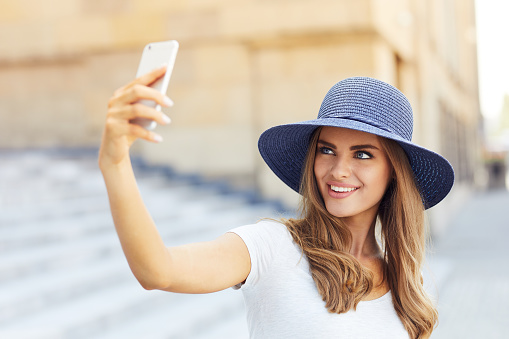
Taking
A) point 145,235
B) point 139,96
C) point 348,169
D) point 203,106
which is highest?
point 203,106

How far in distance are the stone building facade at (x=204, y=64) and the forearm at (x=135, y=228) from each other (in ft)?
27.7

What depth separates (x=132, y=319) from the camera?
5.09m

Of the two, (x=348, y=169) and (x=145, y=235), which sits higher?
(x=348, y=169)

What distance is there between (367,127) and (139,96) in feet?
2.84

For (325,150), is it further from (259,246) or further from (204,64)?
(204,64)

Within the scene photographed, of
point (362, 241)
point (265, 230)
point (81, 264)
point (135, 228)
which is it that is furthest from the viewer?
point (81, 264)

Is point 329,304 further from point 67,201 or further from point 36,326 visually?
point 67,201

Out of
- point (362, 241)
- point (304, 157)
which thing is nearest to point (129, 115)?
point (304, 157)

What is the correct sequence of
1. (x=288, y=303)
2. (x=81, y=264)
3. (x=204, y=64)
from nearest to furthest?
1. (x=288, y=303)
2. (x=81, y=264)
3. (x=204, y=64)

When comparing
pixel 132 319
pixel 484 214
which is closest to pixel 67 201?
pixel 132 319

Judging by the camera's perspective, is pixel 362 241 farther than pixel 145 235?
Yes

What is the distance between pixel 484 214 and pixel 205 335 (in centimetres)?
1322

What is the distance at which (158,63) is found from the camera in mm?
1311

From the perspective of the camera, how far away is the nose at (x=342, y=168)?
79.0 inches
